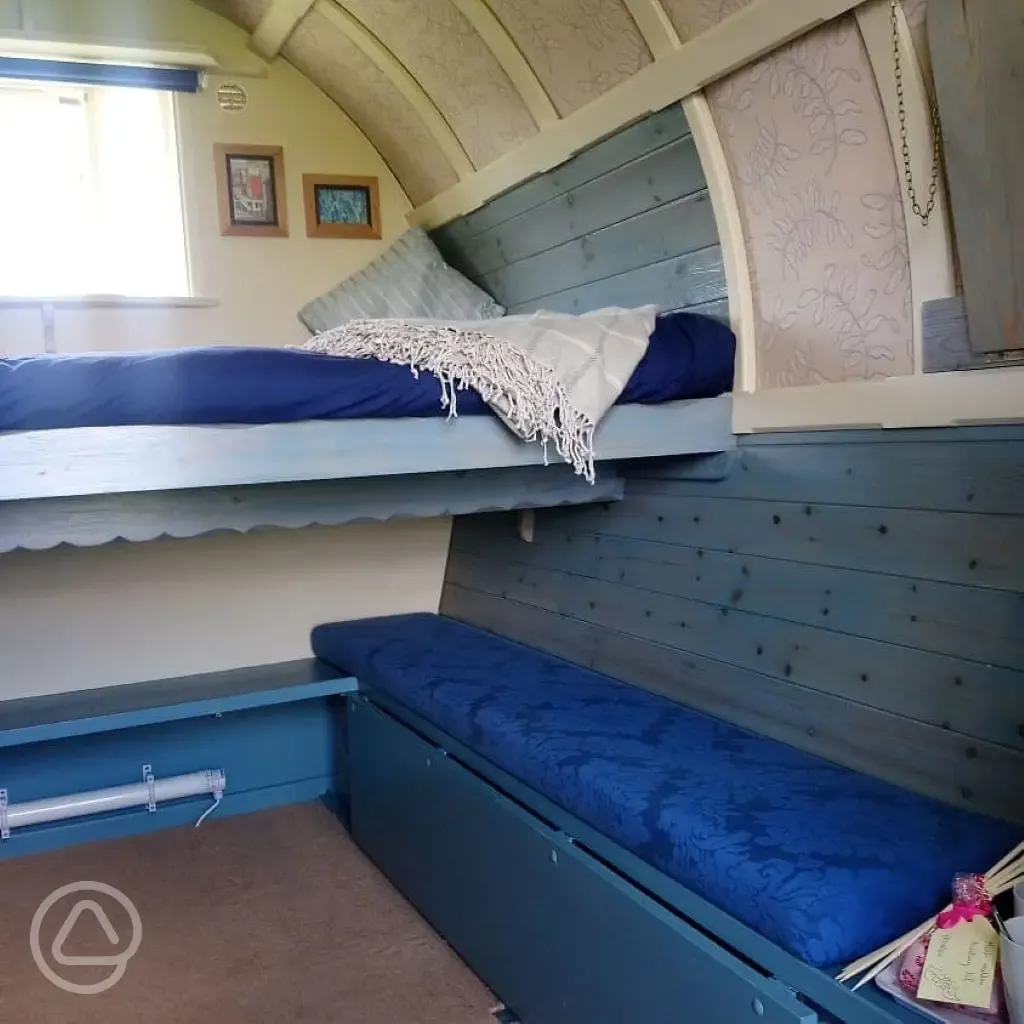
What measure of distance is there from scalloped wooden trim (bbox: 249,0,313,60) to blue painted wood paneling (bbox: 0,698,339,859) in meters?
1.94

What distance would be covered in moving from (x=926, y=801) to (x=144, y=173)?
2730 mm

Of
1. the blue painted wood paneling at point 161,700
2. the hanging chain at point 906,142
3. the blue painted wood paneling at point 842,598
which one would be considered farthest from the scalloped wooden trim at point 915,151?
the blue painted wood paneling at point 161,700

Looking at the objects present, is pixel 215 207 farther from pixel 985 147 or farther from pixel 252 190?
pixel 985 147

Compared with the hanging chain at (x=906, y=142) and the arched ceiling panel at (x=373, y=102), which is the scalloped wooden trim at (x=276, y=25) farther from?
the hanging chain at (x=906, y=142)

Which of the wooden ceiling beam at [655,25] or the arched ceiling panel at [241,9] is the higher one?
the arched ceiling panel at [241,9]

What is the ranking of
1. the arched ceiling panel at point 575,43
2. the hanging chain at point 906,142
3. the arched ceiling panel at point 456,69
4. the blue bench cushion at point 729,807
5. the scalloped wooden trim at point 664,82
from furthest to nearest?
the arched ceiling panel at point 456,69 < the arched ceiling panel at point 575,43 < the scalloped wooden trim at point 664,82 < the hanging chain at point 906,142 < the blue bench cushion at point 729,807

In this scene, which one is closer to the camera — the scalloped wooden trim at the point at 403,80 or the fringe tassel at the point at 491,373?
the fringe tassel at the point at 491,373

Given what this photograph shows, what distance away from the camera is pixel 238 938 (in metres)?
2.39

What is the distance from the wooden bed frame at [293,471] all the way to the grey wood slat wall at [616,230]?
306 millimetres

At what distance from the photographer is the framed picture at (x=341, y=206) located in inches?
126

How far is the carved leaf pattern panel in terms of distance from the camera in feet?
5.62

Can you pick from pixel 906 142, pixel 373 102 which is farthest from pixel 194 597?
pixel 906 142

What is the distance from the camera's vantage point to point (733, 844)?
1477mm

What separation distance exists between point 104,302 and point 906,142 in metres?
2.24
